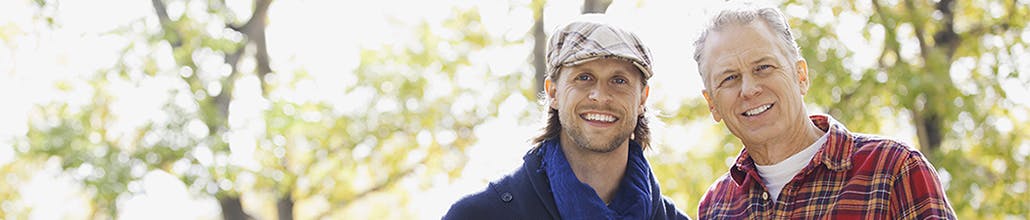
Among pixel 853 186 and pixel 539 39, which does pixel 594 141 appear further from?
pixel 539 39

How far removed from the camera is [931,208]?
288 cm

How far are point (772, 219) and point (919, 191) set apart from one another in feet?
1.45

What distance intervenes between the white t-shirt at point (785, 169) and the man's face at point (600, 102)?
1.40 feet

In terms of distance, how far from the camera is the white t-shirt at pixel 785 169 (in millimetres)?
3260

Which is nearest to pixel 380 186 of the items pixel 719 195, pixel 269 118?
pixel 269 118

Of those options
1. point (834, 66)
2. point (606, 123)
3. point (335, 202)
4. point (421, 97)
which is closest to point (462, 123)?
point (421, 97)

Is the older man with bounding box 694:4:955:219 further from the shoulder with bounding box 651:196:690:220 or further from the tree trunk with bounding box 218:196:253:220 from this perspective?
the tree trunk with bounding box 218:196:253:220

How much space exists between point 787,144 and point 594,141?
55cm

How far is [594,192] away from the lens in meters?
3.22

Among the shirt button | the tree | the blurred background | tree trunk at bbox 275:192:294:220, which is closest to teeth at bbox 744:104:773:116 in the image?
the shirt button

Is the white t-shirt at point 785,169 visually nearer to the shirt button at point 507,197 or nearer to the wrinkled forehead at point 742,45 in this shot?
the wrinkled forehead at point 742,45

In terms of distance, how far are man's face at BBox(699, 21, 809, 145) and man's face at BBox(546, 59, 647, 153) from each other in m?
0.24

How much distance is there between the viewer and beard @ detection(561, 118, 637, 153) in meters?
3.23

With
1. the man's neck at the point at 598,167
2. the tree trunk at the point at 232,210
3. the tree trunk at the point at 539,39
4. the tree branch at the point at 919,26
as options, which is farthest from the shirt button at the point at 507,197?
the tree trunk at the point at 232,210
